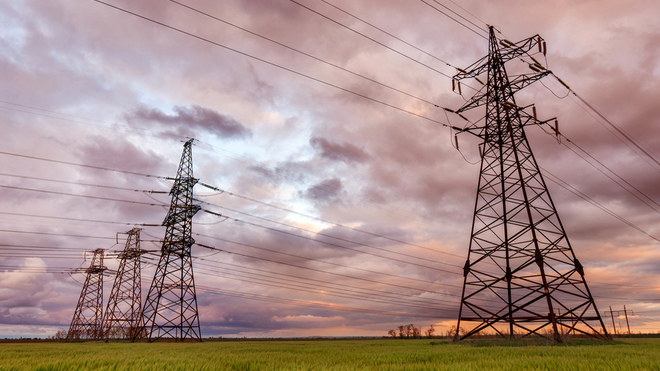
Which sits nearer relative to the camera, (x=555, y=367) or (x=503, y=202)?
(x=555, y=367)

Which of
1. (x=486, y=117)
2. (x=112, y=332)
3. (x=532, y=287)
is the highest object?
(x=486, y=117)

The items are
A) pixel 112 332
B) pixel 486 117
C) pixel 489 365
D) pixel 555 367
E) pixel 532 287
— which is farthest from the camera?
pixel 112 332

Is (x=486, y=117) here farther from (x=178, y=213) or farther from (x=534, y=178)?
(x=178, y=213)

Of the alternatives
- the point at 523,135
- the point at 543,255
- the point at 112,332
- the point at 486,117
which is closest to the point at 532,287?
the point at 543,255

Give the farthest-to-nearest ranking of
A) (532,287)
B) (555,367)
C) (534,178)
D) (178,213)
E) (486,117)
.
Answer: (178,213), (486,117), (534,178), (532,287), (555,367)

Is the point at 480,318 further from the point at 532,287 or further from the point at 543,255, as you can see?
the point at 543,255

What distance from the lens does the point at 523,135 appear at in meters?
26.6

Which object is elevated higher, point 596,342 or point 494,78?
point 494,78

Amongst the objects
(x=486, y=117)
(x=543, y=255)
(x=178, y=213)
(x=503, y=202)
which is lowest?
(x=543, y=255)

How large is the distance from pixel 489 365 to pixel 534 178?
1819cm

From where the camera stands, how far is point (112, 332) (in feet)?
194

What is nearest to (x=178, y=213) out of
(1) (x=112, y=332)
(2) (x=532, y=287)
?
(1) (x=112, y=332)

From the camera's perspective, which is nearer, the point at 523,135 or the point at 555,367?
the point at 555,367

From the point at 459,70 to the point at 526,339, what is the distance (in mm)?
20109
